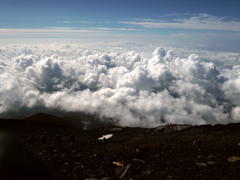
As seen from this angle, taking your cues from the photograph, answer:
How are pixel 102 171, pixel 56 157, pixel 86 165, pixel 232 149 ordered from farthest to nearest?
pixel 232 149 → pixel 56 157 → pixel 86 165 → pixel 102 171

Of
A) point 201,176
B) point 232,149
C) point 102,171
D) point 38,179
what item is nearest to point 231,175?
point 201,176

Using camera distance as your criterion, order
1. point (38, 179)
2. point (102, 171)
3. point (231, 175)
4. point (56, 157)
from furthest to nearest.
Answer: point (56, 157)
point (102, 171)
point (231, 175)
point (38, 179)

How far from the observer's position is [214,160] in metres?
16.0

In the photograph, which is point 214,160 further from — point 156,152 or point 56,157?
point 56,157

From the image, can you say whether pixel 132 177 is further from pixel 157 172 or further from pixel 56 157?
pixel 56 157

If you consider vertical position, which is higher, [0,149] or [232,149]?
[0,149]

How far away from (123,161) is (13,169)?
10567 millimetres

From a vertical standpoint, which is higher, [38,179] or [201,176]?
[38,179]

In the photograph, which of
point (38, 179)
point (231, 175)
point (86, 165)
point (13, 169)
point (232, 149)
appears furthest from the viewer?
point (232, 149)

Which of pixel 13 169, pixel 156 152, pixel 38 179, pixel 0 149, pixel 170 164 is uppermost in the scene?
pixel 0 149

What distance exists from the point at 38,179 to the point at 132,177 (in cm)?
717

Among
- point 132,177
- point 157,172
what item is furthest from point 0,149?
point 157,172

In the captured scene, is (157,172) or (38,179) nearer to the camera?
(38,179)

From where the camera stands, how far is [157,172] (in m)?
13.7
